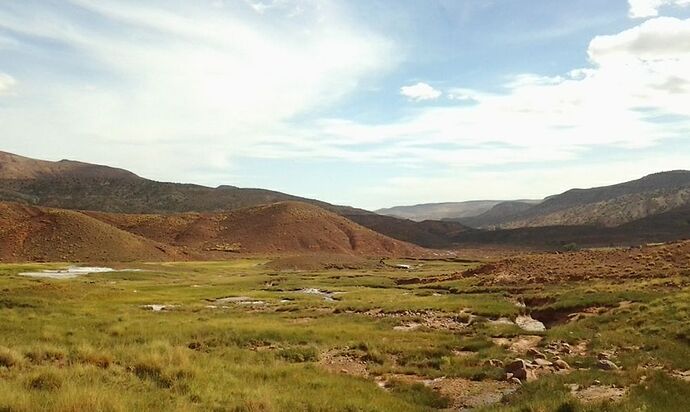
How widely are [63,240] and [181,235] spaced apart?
125 ft

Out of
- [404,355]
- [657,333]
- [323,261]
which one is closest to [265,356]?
[404,355]

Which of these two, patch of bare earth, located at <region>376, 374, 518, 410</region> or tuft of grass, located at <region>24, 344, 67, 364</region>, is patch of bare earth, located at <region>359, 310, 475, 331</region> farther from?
tuft of grass, located at <region>24, 344, 67, 364</region>

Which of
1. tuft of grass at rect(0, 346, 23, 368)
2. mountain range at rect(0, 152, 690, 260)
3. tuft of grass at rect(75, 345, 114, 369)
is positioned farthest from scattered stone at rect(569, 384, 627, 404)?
mountain range at rect(0, 152, 690, 260)

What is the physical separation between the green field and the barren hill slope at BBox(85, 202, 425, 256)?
92548 mm

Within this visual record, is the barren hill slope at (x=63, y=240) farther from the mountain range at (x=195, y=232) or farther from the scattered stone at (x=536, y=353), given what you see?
the scattered stone at (x=536, y=353)

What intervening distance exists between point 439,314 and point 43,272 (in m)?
57.0

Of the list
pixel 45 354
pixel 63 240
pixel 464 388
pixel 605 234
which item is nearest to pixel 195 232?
pixel 63 240

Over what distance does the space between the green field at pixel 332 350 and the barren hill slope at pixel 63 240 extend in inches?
2402

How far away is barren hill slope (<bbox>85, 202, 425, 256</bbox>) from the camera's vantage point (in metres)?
137

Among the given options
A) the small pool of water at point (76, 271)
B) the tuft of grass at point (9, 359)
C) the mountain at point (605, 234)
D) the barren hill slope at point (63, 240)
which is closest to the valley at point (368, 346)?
the tuft of grass at point (9, 359)

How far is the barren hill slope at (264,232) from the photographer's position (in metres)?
137

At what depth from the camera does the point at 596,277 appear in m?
43.6

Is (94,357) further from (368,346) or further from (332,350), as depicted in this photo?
(368,346)

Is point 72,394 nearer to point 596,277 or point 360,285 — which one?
point 596,277
